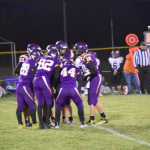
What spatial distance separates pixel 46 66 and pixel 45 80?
0.27 meters

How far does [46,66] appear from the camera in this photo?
22.3ft

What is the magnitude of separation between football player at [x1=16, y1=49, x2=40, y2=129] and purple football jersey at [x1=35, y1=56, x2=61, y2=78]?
249 mm

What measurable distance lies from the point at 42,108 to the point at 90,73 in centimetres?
123

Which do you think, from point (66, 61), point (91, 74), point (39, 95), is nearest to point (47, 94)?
point (39, 95)

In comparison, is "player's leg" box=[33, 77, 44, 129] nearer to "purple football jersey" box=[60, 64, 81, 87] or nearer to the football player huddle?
the football player huddle

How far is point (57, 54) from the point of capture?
696 centimetres

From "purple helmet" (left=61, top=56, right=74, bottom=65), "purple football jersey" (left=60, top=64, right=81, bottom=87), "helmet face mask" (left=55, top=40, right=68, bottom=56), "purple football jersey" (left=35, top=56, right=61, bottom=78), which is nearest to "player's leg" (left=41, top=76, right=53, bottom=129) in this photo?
"purple football jersey" (left=35, top=56, right=61, bottom=78)

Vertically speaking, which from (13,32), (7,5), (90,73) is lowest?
(90,73)

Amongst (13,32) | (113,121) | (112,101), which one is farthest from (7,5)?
(113,121)

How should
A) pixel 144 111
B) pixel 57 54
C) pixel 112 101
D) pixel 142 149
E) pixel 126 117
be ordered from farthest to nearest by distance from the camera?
pixel 112 101, pixel 144 111, pixel 126 117, pixel 57 54, pixel 142 149

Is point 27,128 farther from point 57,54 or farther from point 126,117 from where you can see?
point 126,117

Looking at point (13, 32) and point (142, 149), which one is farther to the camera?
point (13, 32)

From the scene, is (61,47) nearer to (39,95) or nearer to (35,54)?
(35,54)

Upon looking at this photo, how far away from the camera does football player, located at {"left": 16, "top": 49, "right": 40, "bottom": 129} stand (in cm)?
696
